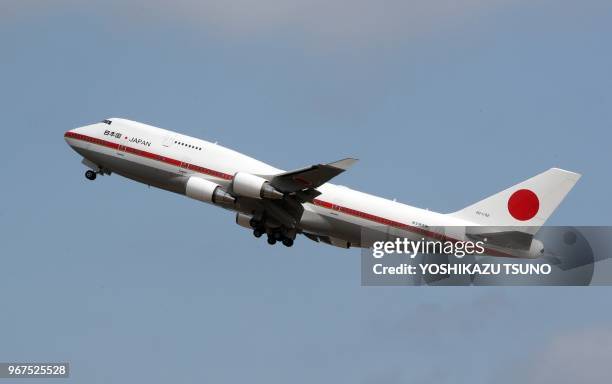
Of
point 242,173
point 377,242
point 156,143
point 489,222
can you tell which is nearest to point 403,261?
point 377,242

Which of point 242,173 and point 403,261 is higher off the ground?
point 242,173

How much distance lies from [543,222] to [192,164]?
20937mm

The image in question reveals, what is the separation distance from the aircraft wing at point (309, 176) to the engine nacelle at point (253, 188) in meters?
0.35

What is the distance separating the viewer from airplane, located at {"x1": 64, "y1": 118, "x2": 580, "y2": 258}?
202ft

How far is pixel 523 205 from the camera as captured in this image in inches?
2525

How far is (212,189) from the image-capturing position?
2452 inches

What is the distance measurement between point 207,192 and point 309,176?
633 centimetres

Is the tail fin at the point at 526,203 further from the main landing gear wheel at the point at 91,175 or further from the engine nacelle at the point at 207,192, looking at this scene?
the main landing gear wheel at the point at 91,175

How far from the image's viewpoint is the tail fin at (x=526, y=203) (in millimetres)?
63781

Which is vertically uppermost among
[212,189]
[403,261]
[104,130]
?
[104,130]

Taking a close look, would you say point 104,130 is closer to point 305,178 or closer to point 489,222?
point 305,178

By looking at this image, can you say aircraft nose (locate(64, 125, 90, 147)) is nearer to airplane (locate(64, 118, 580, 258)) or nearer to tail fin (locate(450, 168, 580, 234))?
airplane (locate(64, 118, 580, 258))

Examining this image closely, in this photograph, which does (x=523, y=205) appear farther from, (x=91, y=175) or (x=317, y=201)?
(x=91, y=175)

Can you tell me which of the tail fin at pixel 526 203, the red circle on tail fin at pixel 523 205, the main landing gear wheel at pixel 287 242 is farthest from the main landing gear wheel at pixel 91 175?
the red circle on tail fin at pixel 523 205
